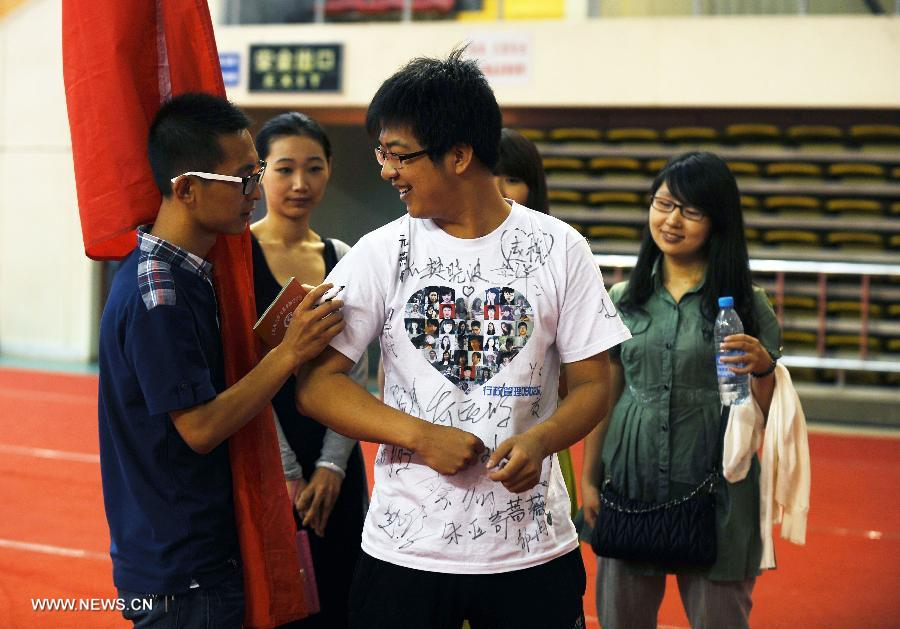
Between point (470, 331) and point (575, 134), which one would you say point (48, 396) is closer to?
point (575, 134)

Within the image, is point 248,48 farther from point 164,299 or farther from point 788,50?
point 164,299

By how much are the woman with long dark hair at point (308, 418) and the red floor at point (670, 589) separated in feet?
1.79

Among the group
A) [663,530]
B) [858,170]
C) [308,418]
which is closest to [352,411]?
[308,418]

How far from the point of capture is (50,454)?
21.4 feet

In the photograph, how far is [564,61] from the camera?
9438mm

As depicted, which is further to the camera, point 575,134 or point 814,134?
point 575,134

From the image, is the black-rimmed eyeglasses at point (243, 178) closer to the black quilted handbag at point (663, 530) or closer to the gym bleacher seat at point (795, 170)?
the black quilted handbag at point (663, 530)

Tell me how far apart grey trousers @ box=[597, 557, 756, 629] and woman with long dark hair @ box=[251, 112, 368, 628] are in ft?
2.23

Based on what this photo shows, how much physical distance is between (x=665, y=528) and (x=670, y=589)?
73.7 inches

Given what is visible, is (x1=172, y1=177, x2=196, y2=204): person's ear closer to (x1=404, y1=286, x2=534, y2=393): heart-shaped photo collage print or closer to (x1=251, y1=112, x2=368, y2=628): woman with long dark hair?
(x1=404, y1=286, x2=534, y2=393): heart-shaped photo collage print

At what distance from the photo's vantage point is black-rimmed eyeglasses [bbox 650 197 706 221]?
264 cm

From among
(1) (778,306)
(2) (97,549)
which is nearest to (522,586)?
(2) (97,549)

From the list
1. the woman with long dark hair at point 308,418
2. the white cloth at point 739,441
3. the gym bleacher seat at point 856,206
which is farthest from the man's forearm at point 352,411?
the gym bleacher seat at point 856,206

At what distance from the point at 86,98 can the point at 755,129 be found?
8.44 m
